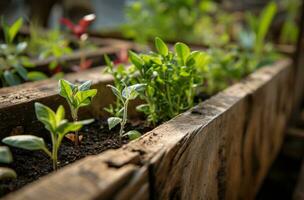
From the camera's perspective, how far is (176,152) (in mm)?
702

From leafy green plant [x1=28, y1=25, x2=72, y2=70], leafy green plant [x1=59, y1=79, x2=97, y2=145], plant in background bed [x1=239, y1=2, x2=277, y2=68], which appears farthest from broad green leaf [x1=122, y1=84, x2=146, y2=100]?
plant in background bed [x1=239, y1=2, x2=277, y2=68]

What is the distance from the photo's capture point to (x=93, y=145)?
85cm

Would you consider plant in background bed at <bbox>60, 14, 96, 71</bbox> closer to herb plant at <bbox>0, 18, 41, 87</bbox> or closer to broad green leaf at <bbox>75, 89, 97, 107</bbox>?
herb plant at <bbox>0, 18, 41, 87</bbox>

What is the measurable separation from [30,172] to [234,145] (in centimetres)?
63

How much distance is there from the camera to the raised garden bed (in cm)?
53

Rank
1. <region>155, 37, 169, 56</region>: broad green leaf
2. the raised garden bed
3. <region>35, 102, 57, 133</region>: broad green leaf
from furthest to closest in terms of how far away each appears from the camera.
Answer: <region>155, 37, 169, 56</region>: broad green leaf
<region>35, 102, 57, 133</region>: broad green leaf
the raised garden bed

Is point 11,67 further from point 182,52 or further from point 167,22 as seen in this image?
point 167,22

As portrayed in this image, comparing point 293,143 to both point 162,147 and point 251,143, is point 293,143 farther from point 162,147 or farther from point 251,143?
point 162,147

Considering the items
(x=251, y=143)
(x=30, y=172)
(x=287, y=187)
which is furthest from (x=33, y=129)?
(x=287, y=187)

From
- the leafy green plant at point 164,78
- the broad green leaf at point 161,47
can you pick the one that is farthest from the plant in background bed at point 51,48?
the broad green leaf at point 161,47

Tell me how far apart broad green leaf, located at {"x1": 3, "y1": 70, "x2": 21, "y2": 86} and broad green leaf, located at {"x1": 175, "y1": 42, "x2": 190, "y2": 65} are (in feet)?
1.77

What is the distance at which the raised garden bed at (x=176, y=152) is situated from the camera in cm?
53

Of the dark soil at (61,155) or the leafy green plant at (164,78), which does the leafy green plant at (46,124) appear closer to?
the dark soil at (61,155)

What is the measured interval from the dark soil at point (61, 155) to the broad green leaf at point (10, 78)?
27cm
